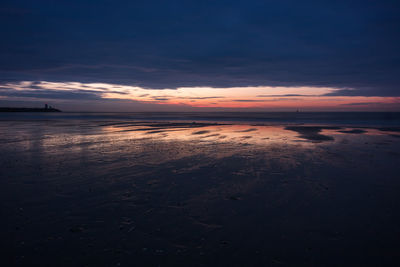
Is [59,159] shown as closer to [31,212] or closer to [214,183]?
[31,212]

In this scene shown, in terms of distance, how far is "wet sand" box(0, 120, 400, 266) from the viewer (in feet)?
15.3

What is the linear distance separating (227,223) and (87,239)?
304 cm

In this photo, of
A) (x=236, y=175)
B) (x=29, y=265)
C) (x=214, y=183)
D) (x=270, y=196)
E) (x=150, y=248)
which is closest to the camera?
(x=29, y=265)

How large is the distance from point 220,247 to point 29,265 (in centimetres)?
338

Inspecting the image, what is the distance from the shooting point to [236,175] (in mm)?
9828

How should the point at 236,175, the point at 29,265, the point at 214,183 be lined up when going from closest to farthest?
the point at 29,265 → the point at 214,183 → the point at 236,175

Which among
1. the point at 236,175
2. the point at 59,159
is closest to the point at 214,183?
the point at 236,175

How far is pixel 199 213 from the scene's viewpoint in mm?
6375

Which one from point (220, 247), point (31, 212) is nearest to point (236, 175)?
point (220, 247)

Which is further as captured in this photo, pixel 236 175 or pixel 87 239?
pixel 236 175

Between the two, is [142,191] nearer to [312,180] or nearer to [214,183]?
[214,183]

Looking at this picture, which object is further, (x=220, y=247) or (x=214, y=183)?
(x=214, y=183)

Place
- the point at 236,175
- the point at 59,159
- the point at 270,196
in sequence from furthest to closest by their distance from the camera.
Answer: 1. the point at 59,159
2. the point at 236,175
3. the point at 270,196

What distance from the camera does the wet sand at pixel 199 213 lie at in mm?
4668
